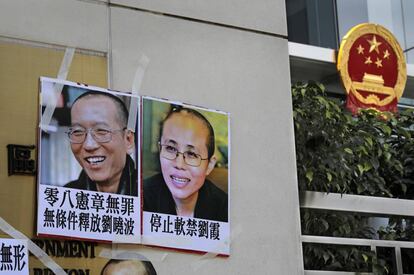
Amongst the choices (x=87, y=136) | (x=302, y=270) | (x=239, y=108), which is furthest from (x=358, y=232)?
(x=87, y=136)

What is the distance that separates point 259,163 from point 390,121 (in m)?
2.38

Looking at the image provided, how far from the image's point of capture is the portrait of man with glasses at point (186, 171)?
6.51 meters

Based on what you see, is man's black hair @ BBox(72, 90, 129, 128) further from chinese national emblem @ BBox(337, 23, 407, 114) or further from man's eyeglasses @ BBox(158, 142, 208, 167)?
chinese national emblem @ BBox(337, 23, 407, 114)

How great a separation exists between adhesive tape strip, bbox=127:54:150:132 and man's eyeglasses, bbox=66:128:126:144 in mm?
105

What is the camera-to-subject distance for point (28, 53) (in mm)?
6145

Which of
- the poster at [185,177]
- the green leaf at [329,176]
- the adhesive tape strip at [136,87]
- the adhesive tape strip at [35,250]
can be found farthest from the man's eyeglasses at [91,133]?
the green leaf at [329,176]

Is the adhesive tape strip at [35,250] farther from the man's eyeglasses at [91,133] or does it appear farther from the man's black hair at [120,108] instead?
the man's black hair at [120,108]

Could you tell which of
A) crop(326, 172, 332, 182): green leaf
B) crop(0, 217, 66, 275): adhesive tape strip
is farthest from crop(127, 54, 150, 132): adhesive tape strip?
crop(326, 172, 332, 182): green leaf

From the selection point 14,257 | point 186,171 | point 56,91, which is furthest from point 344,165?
point 14,257

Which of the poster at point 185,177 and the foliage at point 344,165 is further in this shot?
the foliage at point 344,165

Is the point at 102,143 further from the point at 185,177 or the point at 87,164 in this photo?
the point at 185,177

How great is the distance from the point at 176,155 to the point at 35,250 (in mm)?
1429

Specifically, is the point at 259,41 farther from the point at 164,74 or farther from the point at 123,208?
the point at 123,208

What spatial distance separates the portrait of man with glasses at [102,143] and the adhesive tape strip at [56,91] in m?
0.15
